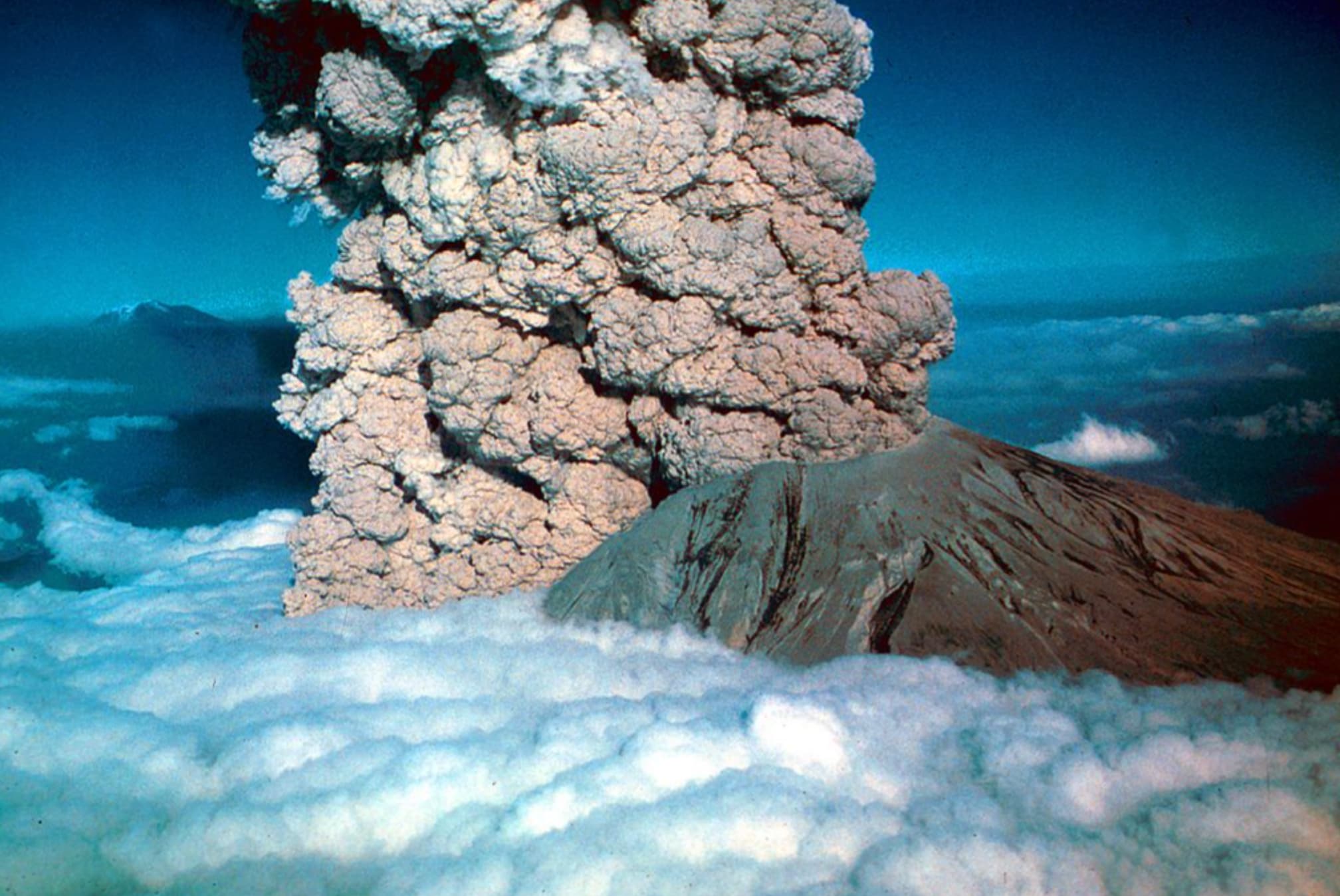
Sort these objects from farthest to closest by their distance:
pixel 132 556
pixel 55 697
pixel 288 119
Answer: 1. pixel 132 556
2. pixel 288 119
3. pixel 55 697

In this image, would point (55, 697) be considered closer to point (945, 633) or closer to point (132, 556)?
point (945, 633)

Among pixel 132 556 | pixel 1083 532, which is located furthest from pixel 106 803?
pixel 132 556

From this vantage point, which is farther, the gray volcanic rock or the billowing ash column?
the billowing ash column

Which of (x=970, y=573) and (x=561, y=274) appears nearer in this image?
(x=970, y=573)

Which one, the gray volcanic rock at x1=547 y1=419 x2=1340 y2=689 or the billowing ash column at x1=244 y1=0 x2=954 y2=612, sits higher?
the billowing ash column at x1=244 y1=0 x2=954 y2=612

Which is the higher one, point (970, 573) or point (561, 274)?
point (561, 274)
